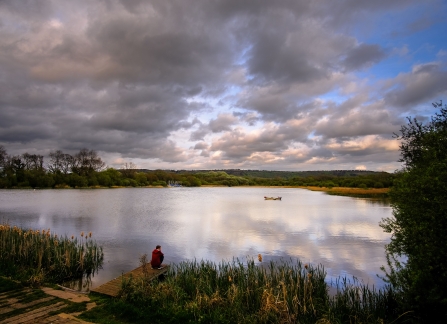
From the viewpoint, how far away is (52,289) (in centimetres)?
928

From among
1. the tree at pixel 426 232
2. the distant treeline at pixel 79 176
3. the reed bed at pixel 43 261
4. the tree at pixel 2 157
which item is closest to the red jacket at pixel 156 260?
the reed bed at pixel 43 261

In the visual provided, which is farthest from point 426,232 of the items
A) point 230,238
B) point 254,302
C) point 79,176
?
point 79,176

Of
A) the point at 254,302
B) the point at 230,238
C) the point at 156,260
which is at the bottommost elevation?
the point at 230,238

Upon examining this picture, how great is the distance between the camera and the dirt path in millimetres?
6895

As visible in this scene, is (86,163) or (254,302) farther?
(86,163)

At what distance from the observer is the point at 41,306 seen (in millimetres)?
7688

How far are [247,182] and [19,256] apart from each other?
15447cm

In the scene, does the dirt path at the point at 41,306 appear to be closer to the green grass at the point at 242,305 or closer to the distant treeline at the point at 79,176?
the green grass at the point at 242,305

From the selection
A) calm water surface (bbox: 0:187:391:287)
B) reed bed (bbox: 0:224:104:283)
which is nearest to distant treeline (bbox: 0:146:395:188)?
calm water surface (bbox: 0:187:391:287)

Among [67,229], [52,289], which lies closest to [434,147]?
[52,289]

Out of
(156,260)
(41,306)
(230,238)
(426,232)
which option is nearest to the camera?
(426,232)

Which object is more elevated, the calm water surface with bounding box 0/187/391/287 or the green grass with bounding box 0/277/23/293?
the green grass with bounding box 0/277/23/293

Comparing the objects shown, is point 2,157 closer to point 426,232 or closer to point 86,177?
point 86,177

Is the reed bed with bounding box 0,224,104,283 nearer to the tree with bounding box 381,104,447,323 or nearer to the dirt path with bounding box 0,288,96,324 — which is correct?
the dirt path with bounding box 0,288,96,324
